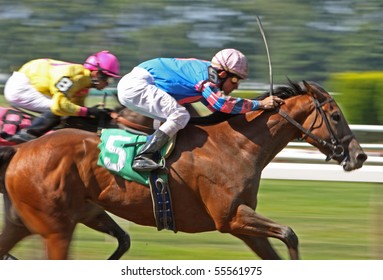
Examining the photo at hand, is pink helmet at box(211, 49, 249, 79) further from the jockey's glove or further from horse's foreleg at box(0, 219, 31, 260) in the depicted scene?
horse's foreleg at box(0, 219, 31, 260)

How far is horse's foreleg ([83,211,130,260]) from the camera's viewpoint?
5.86 meters

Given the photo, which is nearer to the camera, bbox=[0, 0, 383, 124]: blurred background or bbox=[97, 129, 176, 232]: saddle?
bbox=[97, 129, 176, 232]: saddle

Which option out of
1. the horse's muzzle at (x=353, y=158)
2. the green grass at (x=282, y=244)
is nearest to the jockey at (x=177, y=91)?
the horse's muzzle at (x=353, y=158)

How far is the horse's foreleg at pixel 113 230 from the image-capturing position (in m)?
5.86

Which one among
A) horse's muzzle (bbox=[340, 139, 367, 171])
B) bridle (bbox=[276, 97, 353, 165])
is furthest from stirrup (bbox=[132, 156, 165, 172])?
horse's muzzle (bbox=[340, 139, 367, 171])

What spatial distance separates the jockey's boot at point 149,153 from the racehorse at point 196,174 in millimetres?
110

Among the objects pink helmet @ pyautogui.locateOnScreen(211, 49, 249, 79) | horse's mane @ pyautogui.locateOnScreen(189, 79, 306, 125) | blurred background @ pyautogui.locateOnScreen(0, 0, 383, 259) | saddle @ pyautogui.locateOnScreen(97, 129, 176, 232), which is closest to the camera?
saddle @ pyautogui.locateOnScreen(97, 129, 176, 232)

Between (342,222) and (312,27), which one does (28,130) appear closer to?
(342,222)

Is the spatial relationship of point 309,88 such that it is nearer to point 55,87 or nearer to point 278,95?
point 278,95

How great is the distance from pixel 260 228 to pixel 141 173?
30.7 inches

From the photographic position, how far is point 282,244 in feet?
23.8

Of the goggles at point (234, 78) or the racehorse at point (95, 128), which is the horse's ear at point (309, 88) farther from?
the racehorse at point (95, 128)
